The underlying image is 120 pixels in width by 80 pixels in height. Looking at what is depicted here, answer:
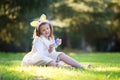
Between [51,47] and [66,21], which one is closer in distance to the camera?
[51,47]

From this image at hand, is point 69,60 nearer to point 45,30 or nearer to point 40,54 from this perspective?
point 40,54

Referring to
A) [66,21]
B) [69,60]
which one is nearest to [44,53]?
[69,60]

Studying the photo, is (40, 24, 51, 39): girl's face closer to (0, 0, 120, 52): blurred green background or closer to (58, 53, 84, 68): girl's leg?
(58, 53, 84, 68): girl's leg

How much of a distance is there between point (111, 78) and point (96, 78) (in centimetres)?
32

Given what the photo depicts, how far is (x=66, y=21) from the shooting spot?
129 feet

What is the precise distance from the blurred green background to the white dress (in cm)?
1264

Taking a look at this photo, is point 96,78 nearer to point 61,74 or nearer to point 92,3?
point 61,74

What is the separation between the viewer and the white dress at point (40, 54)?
1025 cm

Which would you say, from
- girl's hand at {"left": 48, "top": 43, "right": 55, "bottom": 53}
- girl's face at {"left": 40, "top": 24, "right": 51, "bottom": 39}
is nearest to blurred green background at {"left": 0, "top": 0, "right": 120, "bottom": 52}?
girl's face at {"left": 40, "top": 24, "right": 51, "bottom": 39}

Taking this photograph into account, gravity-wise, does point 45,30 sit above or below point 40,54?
above

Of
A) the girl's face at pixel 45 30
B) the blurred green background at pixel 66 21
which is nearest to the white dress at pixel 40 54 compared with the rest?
the girl's face at pixel 45 30

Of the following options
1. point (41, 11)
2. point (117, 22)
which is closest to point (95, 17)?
point (117, 22)

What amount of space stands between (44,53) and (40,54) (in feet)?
0.50

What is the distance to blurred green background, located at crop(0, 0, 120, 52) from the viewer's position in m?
24.4
